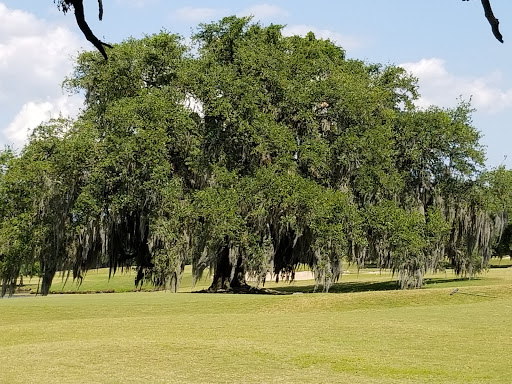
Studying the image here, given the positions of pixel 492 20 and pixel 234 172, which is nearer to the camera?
pixel 492 20

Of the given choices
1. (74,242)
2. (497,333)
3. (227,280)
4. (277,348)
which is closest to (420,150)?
(227,280)

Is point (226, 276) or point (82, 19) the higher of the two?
point (82, 19)

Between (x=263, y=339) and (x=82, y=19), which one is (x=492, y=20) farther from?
(x=263, y=339)

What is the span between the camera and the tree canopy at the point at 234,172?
2809 centimetres

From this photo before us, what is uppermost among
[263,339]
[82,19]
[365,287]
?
[82,19]

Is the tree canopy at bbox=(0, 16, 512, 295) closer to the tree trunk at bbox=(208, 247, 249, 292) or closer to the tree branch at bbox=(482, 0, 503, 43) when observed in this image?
the tree trunk at bbox=(208, 247, 249, 292)

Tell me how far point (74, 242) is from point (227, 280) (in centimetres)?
767

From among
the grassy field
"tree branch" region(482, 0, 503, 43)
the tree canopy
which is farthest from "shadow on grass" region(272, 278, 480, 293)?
"tree branch" region(482, 0, 503, 43)

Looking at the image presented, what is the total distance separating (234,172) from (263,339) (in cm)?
1549

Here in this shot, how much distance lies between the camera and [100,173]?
28.5 meters

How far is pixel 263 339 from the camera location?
1428 cm

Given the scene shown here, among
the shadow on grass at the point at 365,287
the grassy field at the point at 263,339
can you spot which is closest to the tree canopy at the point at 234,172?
the shadow on grass at the point at 365,287

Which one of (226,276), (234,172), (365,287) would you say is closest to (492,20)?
(234,172)

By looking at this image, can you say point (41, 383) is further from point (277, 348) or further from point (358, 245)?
point (358, 245)
